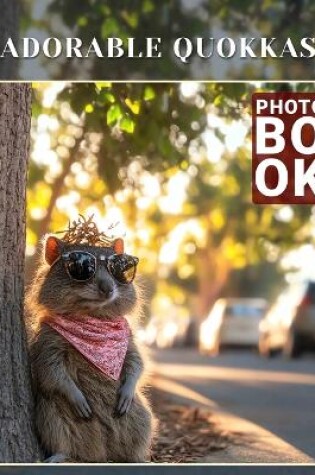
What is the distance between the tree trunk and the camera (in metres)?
7.68

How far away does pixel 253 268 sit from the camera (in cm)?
7806

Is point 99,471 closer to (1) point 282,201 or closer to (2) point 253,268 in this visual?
(1) point 282,201

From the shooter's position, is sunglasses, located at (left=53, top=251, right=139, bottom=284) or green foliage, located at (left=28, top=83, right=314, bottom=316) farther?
green foliage, located at (left=28, top=83, right=314, bottom=316)

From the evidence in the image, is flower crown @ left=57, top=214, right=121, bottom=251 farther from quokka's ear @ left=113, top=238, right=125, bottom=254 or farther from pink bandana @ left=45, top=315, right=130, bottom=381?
pink bandana @ left=45, top=315, right=130, bottom=381

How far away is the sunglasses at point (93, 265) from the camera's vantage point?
309 inches

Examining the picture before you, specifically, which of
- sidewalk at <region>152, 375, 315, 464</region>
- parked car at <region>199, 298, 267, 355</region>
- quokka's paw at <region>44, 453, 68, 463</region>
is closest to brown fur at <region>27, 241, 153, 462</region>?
quokka's paw at <region>44, 453, 68, 463</region>

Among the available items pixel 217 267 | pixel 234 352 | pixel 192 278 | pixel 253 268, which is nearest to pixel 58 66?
pixel 234 352

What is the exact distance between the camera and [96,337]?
7.85 metres

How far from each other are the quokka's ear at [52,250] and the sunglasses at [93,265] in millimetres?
74

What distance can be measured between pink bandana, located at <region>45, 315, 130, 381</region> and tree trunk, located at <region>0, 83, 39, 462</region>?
0.25 meters

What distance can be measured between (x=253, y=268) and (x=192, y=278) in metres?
6.41

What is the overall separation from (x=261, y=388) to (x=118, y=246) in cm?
1061

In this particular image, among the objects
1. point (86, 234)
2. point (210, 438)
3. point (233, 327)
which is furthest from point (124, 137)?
point (233, 327)

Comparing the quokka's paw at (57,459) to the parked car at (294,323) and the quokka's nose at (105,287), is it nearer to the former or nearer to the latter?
the quokka's nose at (105,287)
